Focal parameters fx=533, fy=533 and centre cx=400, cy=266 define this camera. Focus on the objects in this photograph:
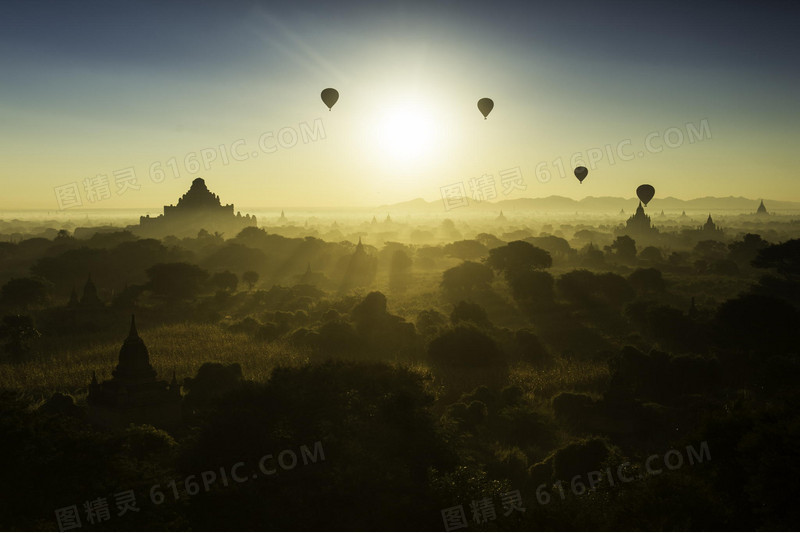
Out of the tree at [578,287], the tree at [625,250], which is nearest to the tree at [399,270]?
the tree at [578,287]

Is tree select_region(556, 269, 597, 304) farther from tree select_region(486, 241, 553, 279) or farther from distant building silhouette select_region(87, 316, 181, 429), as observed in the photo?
distant building silhouette select_region(87, 316, 181, 429)

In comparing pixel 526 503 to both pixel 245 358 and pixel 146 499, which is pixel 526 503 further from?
pixel 245 358

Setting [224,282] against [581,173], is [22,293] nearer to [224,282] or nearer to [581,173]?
[224,282]

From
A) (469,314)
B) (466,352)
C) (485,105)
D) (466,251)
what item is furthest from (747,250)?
(466,352)

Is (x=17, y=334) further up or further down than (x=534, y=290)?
further up

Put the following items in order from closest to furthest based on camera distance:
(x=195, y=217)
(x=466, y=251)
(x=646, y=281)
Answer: (x=646, y=281), (x=466, y=251), (x=195, y=217)

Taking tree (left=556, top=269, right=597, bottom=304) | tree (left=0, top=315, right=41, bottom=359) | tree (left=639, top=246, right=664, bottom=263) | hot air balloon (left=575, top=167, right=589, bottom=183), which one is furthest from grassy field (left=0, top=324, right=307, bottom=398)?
tree (left=639, top=246, right=664, bottom=263)
